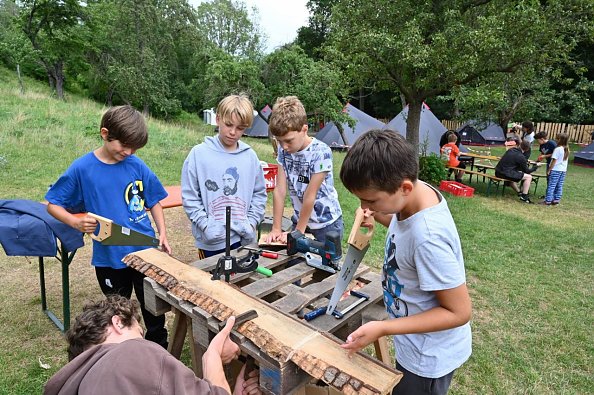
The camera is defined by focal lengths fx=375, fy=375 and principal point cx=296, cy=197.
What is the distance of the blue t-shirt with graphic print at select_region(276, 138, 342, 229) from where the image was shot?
3.02 meters

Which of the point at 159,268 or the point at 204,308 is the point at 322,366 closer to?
the point at 204,308

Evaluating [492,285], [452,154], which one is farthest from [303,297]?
[452,154]

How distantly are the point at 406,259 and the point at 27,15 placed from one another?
27.5m

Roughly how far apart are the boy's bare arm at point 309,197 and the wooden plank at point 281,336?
0.95m

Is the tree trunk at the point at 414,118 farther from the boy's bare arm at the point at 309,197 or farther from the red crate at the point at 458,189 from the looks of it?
the boy's bare arm at the point at 309,197

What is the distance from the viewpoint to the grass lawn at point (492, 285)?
333cm

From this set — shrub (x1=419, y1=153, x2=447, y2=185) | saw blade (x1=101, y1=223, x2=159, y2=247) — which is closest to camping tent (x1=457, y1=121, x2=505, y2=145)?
shrub (x1=419, y1=153, x2=447, y2=185)

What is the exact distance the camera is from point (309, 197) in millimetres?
2922

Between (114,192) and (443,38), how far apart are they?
9230mm

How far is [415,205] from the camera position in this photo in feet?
5.09

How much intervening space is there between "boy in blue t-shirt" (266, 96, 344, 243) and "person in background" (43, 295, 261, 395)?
138 cm

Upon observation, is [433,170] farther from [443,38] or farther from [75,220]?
[75,220]

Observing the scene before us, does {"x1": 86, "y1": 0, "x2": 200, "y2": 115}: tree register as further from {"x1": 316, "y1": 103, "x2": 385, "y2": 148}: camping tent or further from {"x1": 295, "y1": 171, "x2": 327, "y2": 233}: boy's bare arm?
{"x1": 295, "y1": 171, "x2": 327, "y2": 233}: boy's bare arm

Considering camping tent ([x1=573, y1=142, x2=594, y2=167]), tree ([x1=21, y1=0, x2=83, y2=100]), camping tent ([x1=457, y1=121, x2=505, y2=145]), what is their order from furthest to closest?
camping tent ([x1=457, y1=121, x2=505, y2=145])
tree ([x1=21, y1=0, x2=83, y2=100])
camping tent ([x1=573, y1=142, x2=594, y2=167])
